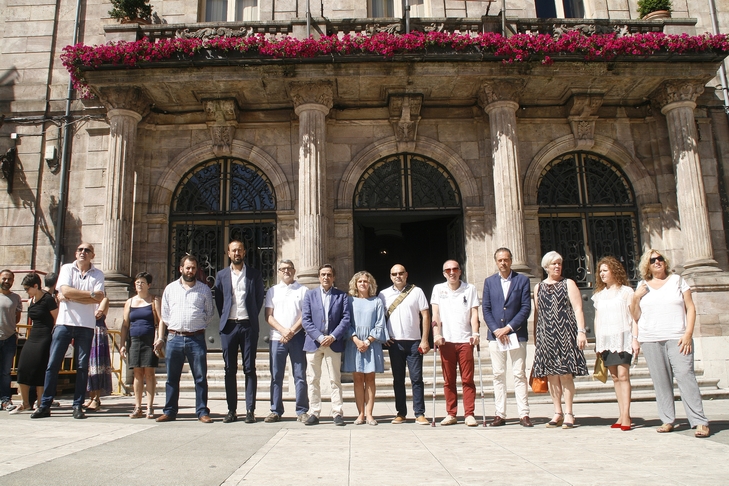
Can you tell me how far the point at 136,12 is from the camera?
12.5 m

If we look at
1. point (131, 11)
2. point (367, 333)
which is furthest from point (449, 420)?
point (131, 11)

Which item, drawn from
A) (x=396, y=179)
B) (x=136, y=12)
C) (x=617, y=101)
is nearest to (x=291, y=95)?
(x=396, y=179)

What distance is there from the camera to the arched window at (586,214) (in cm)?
1262

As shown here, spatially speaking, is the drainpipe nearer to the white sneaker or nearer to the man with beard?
the man with beard

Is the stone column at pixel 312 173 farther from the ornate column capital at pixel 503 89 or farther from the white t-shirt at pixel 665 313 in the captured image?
the white t-shirt at pixel 665 313

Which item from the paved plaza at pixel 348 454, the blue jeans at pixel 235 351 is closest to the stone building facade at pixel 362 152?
the blue jeans at pixel 235 351

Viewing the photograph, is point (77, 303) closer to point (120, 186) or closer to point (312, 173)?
point (120, 186)

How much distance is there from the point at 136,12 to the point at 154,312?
8.31 meters

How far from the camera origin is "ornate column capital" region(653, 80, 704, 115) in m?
12.1

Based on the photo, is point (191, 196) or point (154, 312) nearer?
point (154, 312)

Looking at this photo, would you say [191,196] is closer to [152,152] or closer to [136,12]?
[152,152]

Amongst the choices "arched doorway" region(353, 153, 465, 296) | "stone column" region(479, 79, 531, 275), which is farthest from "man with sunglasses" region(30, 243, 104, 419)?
"stone column" region(479, 79, 531, 275)

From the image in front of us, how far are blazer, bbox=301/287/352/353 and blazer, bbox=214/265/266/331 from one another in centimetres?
58

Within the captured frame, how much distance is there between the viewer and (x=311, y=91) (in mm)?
11859
